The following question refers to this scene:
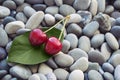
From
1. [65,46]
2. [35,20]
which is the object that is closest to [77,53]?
[65,46]

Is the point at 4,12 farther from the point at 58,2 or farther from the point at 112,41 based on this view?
the point at 112,41

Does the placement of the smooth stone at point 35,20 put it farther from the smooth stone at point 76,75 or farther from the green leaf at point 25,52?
the smooth stone at point 76,75

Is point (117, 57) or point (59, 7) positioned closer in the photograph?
point (117, 57)

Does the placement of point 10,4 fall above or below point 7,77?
above

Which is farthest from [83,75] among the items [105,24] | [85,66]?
[105,24]

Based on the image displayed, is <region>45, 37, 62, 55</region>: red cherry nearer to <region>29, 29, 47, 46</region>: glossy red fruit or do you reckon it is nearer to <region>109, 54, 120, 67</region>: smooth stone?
<region>29, 29, 47, 46</region>: glossy red fruit

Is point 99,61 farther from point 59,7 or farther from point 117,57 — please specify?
point 59,7

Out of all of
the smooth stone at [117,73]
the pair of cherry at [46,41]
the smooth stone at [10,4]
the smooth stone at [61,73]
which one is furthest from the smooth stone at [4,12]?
the smooth stone at [117,73]
